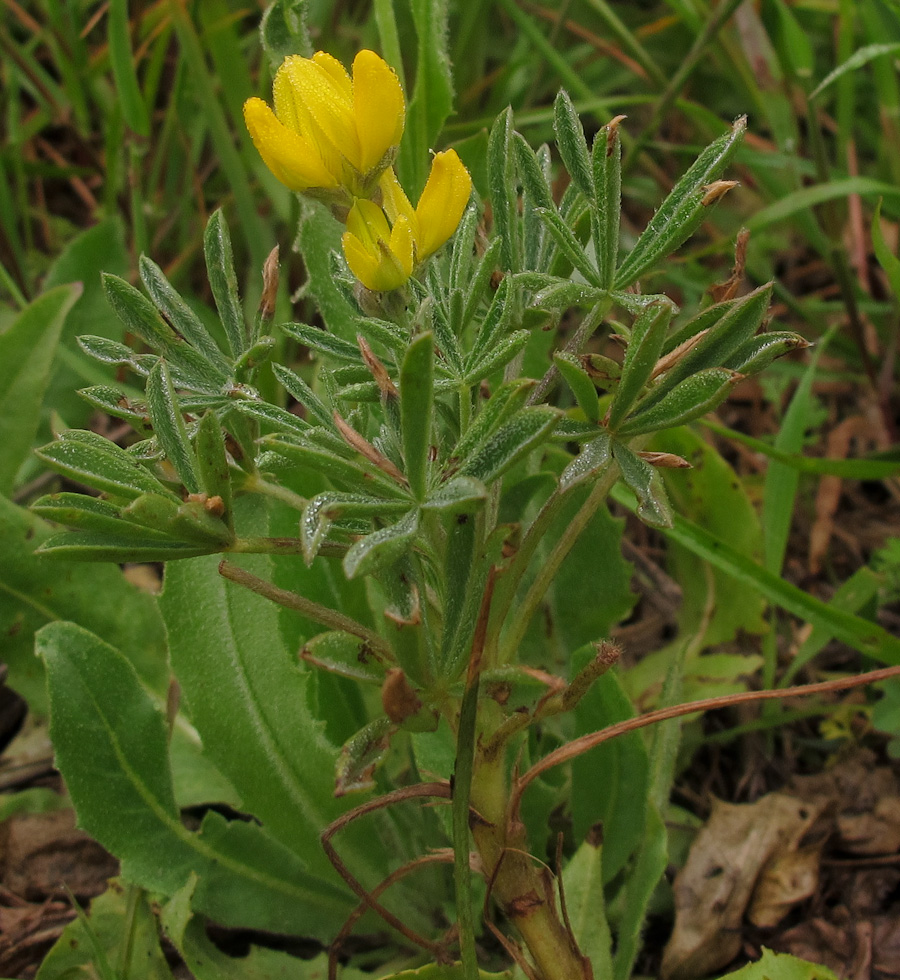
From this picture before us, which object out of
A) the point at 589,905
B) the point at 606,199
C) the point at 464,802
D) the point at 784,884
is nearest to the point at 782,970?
the point at 589,905

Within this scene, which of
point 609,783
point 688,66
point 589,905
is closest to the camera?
point 589,905

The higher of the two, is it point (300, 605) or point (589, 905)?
point (300, 605)

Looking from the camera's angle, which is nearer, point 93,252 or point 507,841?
point 507,841

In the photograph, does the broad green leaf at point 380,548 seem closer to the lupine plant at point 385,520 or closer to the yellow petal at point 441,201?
the lupine plant at point 385,520

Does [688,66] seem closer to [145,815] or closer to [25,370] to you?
[25,370]

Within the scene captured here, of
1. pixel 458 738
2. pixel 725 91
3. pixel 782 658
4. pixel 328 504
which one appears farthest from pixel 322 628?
pixel 725 91

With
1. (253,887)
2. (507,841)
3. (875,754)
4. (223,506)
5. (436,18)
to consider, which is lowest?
(875,754)

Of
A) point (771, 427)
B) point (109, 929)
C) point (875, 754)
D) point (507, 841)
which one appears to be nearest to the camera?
point (507, 841)

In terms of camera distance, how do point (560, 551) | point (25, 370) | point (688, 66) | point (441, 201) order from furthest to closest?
point (688, 66) → point (25, 370) → point (560, 551) → point (441, 201)

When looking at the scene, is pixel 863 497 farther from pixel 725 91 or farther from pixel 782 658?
pixel 725 91
